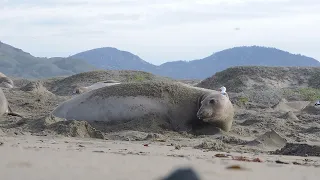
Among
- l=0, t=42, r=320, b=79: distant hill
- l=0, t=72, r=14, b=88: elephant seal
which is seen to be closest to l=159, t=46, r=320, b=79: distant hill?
l=0, t=42, r=320, b=79: distant hill

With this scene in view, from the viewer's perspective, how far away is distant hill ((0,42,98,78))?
59312 mm

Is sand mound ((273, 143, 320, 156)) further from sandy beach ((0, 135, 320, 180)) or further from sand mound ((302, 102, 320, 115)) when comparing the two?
sand mound ((302, 102, 320, 115))

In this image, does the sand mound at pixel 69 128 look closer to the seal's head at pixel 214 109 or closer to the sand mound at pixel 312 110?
the seal's head at pixel 214 109

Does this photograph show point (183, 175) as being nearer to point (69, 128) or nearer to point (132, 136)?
point (69, 128)

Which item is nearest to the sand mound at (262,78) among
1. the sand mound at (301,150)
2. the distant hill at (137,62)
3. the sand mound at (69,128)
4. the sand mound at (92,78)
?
the sand mound at (92,78)

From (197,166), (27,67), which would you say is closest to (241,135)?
(197,166)

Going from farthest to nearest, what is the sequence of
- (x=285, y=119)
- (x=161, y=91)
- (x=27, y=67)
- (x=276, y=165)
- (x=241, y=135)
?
(x=27, y=67), (x=285, y=119), (x=161, y=91), (x=241, y=135), (x=276, y=165)

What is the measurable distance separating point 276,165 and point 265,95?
12.1m

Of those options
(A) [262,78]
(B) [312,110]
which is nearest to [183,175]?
(B) [312,110]

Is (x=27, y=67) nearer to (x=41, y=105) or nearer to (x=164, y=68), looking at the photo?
(x=164, y=68)

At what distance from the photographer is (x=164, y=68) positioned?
316 feet

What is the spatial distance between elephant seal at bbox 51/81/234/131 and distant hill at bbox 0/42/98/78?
4956 centimetres

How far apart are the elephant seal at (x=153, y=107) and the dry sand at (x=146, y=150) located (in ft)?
1.09

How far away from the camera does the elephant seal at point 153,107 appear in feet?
27.5
